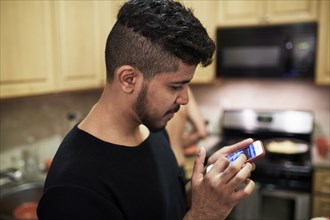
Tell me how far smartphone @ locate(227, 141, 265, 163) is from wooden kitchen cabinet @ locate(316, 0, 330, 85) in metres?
1.45

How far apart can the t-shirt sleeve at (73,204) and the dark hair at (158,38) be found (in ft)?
0.82

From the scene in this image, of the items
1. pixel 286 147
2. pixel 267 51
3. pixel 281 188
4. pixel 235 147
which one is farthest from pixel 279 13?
pixel 235 147

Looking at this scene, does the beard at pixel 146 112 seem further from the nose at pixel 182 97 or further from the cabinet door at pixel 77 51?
the cabinet door at pixel 77 51

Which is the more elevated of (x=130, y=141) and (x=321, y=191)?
(x=130, y=141)

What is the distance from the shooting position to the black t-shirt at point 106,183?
60cm

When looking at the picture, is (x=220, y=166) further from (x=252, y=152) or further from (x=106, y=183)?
(x=106, y=183)

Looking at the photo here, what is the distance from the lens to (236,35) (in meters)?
2.09

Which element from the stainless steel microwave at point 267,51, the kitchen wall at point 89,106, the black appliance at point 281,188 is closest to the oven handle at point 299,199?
the black appliance at point 281,188

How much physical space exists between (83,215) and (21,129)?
122 centimetres

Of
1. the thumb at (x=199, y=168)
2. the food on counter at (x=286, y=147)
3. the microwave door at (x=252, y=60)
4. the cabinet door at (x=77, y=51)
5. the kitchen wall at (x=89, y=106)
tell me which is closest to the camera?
the thumb at (x=199, y=168)

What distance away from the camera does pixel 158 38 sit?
0.63 metres

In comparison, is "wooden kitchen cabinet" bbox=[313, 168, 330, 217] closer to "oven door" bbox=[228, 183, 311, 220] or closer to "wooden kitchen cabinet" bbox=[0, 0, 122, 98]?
"oven door" bbox=[228, 183, 311, 220]

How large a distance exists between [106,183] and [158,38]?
11.4 inches

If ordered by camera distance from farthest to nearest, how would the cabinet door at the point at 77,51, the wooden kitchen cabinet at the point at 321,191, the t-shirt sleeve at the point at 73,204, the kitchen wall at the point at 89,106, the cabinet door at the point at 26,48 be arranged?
1. the wooden kitchen cabinet at the point at 321,191
2. the kitchen wall at the point at 89,106
3. the cabinet door at the point at 77,51
4. the cabinet door at the point at 26,48
5. the t-shirt sleeve at the point at 73,204
